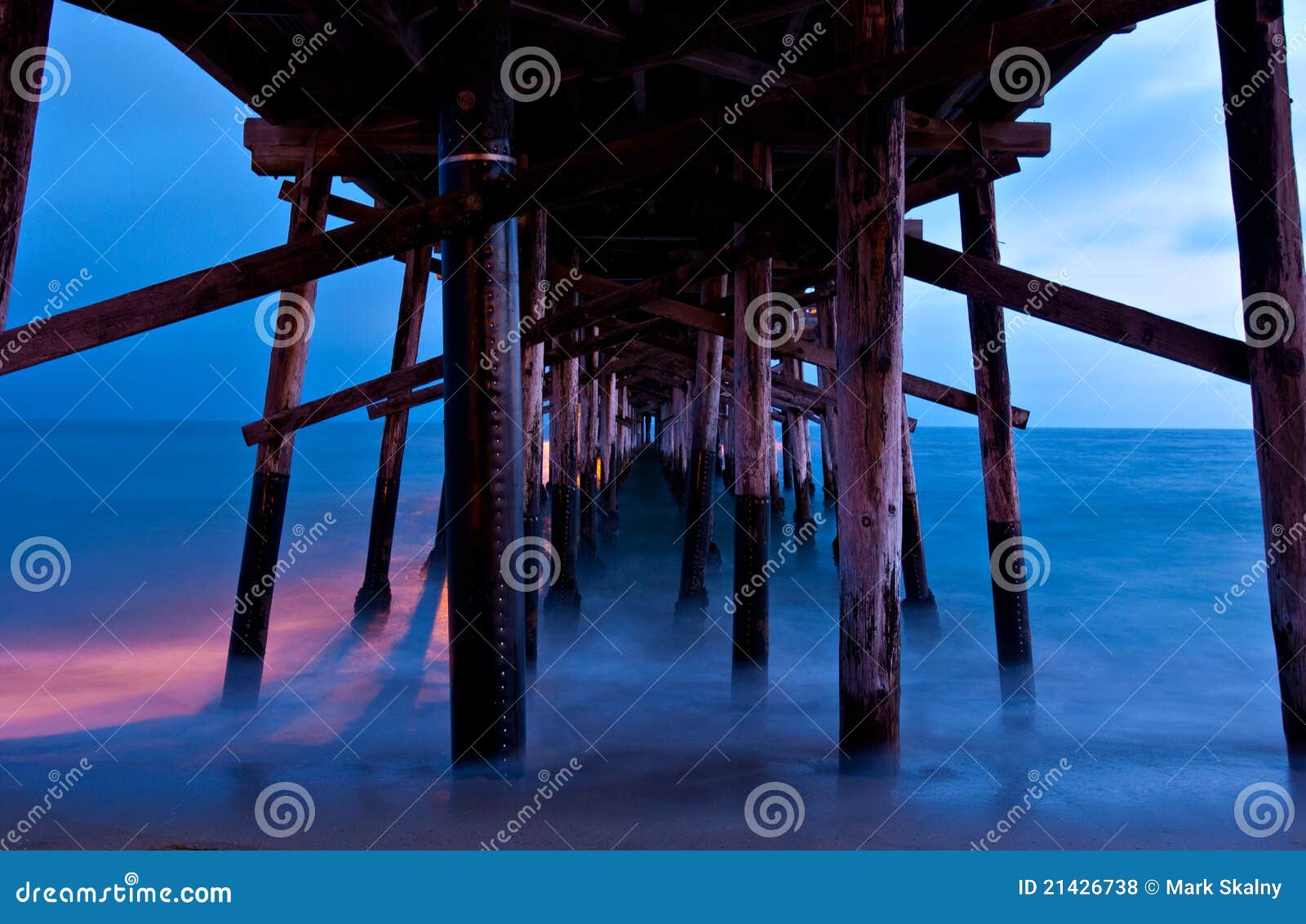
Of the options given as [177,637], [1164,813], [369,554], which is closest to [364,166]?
[369,554]

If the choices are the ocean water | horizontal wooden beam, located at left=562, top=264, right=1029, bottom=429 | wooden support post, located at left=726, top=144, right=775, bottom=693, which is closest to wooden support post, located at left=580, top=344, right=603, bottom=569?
the ocean water

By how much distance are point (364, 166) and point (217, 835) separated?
4.45 meters

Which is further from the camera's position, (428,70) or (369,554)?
(369,554)

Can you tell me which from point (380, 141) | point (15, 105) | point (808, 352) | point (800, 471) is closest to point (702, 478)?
point (808, 352)

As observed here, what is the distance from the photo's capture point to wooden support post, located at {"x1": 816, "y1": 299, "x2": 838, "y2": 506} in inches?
383

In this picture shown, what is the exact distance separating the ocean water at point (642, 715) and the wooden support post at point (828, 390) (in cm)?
185

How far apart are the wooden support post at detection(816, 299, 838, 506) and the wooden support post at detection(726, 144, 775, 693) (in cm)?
132

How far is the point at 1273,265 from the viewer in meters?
3.40

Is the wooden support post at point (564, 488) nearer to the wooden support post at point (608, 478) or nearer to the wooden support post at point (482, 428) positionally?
the wooden support post at point (482, 428)

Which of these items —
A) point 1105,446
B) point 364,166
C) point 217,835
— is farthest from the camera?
point 1105,446

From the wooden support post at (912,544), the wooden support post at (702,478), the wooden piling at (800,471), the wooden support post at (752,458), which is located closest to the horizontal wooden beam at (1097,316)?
the wooden support post at (752,458)

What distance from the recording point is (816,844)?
9.48 feet

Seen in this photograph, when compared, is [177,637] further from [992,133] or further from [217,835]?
[992,133]

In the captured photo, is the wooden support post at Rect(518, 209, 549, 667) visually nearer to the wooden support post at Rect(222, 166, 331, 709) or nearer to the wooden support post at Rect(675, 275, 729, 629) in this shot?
the wooden support post at Rect(222, 166, 331, 709)
